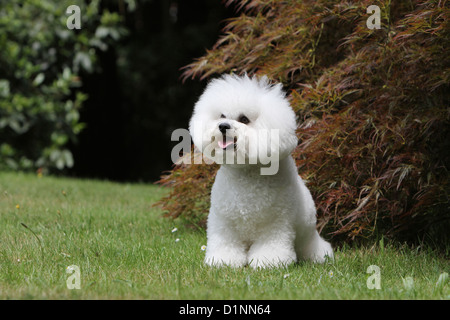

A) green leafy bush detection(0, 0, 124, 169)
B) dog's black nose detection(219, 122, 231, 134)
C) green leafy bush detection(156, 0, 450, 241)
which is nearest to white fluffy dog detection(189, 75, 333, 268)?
dog's black nose detection(219, 122, 231, 134)

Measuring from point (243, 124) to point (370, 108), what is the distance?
1.30 meters

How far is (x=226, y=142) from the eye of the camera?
3.18 metres

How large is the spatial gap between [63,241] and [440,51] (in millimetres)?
2932

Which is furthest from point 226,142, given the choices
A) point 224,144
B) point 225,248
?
point 225,248

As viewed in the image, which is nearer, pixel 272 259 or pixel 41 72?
pixel 272 259

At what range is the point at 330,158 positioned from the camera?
13.5 ft

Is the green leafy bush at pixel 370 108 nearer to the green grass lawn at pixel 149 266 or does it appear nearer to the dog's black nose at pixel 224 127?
the green grass lawn at pixel 149 266

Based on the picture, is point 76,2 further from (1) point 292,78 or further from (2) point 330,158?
(2) point 330,158

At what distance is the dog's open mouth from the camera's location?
3.16m

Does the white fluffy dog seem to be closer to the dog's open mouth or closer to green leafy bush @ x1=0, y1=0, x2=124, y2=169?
the dog's open mouth

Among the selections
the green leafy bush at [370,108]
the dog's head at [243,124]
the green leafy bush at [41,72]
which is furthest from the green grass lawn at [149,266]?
the green leafy bush at [41,72]

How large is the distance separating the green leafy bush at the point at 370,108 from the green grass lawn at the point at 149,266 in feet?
1.12

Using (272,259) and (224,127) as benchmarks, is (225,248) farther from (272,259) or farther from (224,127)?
(224,127)

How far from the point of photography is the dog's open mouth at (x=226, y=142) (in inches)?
125
